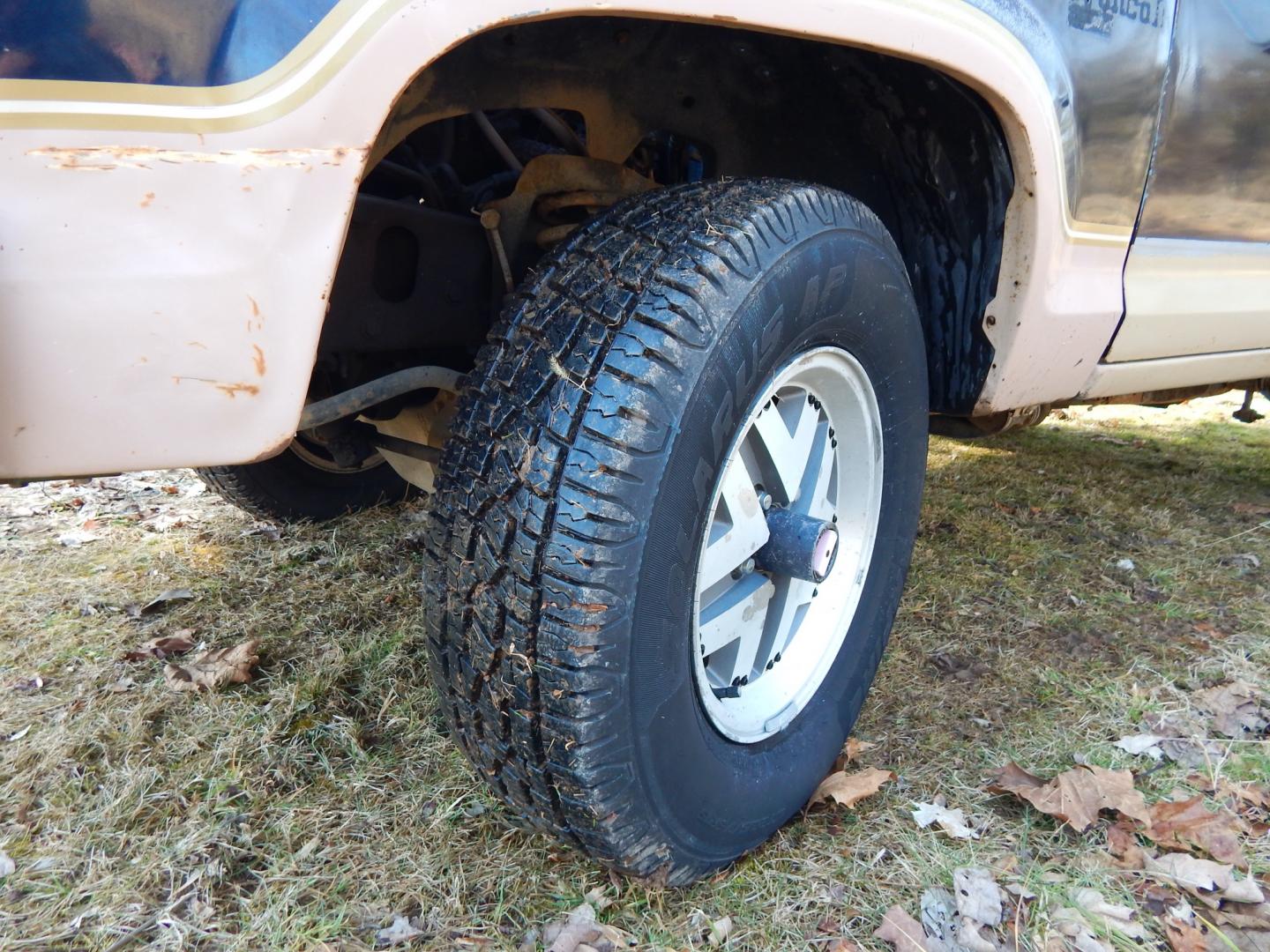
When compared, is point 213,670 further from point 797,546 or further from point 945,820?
point 945,820

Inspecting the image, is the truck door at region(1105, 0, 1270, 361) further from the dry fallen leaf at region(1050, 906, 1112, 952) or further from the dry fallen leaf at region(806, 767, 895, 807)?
the dry fallen leaf at region(1050, 906, 1112, 952)

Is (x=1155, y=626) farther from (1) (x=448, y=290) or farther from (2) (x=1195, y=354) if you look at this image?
(1) (x=448, y=290)

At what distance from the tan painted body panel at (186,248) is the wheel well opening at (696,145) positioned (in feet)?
1.14

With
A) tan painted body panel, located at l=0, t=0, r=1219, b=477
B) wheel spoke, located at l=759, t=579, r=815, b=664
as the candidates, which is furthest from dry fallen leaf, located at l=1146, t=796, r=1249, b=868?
tan painted body panel, located at l=0, t=0, r=1219, b=477

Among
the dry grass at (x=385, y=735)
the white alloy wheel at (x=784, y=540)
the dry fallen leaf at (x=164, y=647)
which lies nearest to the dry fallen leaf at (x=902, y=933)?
the dry grass at (x=385, y=735)

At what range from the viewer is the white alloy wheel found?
4.61 feet

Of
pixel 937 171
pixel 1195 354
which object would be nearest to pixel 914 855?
pixel 937 171

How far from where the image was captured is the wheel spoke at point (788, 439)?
57.3 inches

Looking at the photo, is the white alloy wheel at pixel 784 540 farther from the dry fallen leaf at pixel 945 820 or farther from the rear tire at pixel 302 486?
the rear tire at pixel 302 486

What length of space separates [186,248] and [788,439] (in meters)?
1.00

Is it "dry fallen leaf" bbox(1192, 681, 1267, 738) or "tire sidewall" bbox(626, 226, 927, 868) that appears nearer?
"tire sidewall" bbox(626, 226, 927, 868)

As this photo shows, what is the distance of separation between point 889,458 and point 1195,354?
110cm

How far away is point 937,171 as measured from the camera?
5.53 feet

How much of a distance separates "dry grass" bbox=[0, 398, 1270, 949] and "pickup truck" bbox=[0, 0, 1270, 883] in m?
0.19
